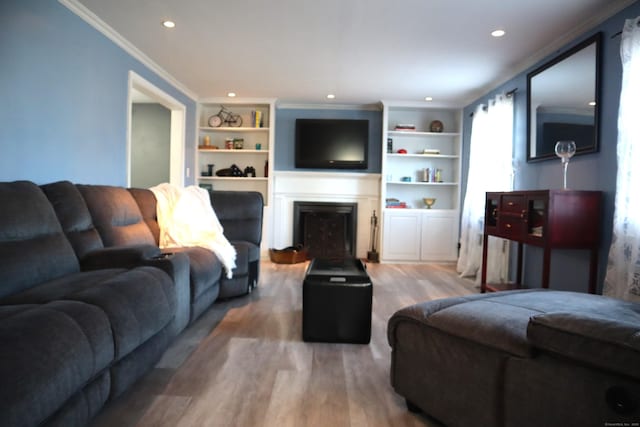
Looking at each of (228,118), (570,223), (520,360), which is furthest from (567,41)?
(228,118)

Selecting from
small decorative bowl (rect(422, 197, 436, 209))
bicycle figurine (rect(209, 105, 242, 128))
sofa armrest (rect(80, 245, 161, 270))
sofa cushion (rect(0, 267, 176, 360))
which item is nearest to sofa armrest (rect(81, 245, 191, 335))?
sofa armrest (rect(80, 245, 161, 270))

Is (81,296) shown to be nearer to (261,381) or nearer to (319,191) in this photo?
(261,381)

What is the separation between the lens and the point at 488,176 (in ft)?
13.1

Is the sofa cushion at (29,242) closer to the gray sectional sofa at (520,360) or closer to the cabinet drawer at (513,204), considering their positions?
the gray sectional sofa at (520,360)

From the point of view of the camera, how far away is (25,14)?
89.4 inches

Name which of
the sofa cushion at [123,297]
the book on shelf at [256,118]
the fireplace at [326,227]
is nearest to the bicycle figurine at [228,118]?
the book on shelf at [256,118]

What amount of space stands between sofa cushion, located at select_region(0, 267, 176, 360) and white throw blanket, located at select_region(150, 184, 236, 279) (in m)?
1.02

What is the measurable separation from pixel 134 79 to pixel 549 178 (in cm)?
413

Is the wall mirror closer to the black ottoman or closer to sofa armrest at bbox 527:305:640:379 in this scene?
the black ottoman

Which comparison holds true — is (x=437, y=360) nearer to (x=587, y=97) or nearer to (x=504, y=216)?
(x=504, y=216)

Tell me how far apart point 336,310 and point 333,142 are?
11.7 ft

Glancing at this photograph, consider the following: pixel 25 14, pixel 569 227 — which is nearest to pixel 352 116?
pixel 569 227

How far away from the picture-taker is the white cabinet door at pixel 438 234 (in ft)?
16.7

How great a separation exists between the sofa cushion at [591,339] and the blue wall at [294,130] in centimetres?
452
